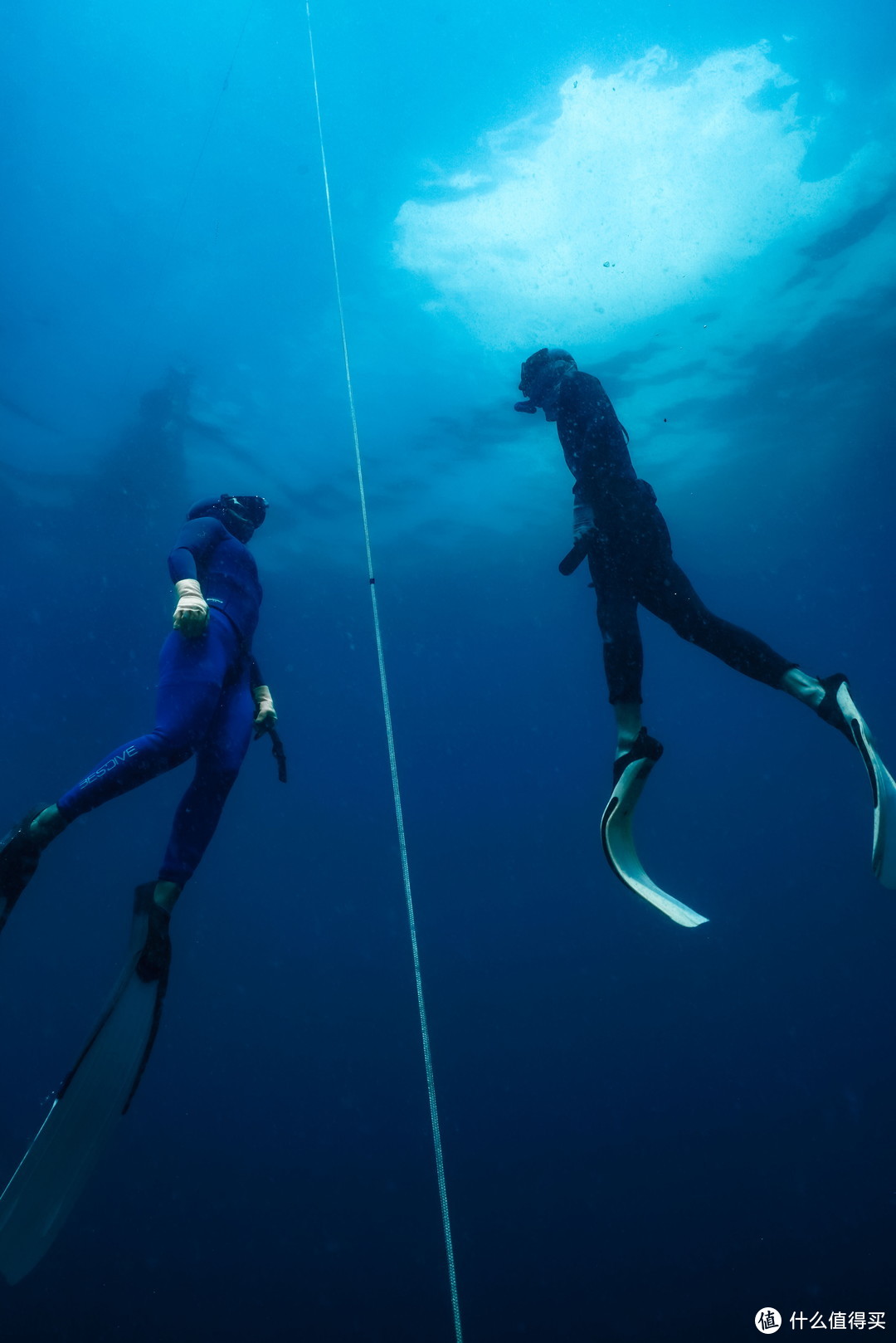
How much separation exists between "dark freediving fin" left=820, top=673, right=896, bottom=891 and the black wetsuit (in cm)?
30

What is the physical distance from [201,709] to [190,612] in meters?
0.48

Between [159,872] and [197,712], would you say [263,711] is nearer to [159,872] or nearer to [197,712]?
[197,712]

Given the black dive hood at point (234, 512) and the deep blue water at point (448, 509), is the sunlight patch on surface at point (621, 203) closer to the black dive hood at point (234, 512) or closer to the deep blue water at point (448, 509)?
the deep blue water at point (448, 509)

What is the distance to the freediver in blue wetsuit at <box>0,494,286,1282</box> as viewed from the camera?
2852mm

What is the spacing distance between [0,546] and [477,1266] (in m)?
25.0

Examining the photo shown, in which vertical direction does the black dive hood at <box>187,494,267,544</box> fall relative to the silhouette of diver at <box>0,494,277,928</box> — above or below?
above

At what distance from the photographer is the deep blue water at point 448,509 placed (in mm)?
10648

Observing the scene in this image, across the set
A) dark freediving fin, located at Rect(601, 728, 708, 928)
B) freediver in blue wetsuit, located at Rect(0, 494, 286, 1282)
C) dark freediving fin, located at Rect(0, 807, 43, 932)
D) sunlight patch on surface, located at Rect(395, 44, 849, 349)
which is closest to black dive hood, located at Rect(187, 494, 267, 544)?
freediver in blue wetsuit, located at Rect(0, 494, 286, 1282)

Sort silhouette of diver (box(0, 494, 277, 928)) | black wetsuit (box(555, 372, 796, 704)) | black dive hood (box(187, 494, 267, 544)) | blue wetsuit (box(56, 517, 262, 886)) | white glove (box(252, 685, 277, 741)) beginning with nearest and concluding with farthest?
silhouette of diver (box(0, 494, 277, 928)) → blue wetsuit (box(56, 517, 262, 886)) → black wetsuit (box(555, 372, 796, 704)) → white glove (box(252, 685, 277, 741)) → black dive hood (box(187, 494, 267, 544))

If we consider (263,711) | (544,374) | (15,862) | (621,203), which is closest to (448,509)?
(621,203)

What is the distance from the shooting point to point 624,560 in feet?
11.3

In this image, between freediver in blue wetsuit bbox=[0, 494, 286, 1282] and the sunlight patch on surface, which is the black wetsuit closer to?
freediver in blue wetsuit bbox=[0, 494, 286, 1282]

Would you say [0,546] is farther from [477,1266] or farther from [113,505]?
[477,1266]

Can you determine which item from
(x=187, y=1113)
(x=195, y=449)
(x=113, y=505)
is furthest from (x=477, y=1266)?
(x=113, y=505)
